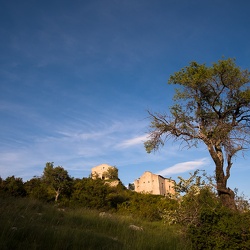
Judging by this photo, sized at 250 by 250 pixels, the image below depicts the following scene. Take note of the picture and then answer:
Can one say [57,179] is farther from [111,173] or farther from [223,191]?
[111,173]

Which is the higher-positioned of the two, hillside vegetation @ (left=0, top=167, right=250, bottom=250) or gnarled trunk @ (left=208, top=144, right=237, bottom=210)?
gnarled trunk @ (left=208, top=144, right=237, bottom=210)

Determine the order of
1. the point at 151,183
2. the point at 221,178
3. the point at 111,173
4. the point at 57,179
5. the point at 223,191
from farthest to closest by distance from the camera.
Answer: the point at 111,173
the point at 151,183
the point at 57,179
the point at 221,178
the point at 223,191

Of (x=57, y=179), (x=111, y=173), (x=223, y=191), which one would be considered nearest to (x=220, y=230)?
(x=223, y=191)

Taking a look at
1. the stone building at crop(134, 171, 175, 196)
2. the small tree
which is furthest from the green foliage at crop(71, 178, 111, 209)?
the stone building at crop(134, 171, 175, 196)

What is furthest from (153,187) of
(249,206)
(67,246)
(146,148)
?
(67,246)

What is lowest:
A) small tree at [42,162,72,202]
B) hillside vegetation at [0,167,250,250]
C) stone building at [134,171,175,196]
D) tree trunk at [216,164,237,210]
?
hillside vegetation at [0,167,250,250]

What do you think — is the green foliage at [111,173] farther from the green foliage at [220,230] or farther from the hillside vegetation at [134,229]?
the green foliage at [220,230]

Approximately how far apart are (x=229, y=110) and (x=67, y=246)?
1137cm

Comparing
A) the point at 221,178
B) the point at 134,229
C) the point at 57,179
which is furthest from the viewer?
the point at 57,179

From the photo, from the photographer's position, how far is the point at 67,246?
5.61 meters

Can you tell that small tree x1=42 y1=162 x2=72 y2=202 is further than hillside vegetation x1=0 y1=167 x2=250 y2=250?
Yes

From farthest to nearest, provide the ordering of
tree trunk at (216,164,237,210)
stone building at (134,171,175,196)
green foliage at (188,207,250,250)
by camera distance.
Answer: stone building at (134,171,175,196), tree trunk at (216,164,237,210), green foliage at (188,207,250,250)

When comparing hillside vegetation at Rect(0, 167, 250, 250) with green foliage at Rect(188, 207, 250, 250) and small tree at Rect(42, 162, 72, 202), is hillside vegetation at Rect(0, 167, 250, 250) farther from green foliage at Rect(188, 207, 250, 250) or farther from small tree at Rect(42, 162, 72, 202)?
small tree at Rect(42, 162, 72, 202)

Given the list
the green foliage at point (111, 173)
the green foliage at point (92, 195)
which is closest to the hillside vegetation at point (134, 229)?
the green foliage at point (92, 195)
